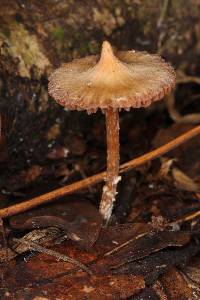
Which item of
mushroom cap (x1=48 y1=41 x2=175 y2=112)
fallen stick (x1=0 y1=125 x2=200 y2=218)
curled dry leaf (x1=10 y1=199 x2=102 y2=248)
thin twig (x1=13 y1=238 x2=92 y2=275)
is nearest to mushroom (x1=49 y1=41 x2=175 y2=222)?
mushroom cap (x1=48 y1=41 x2=175 y2=112)

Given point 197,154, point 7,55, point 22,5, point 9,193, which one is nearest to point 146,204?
point 197,154

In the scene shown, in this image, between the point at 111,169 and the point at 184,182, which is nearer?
the point at 111,169

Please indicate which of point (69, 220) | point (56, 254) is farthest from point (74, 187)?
point (56, 254)

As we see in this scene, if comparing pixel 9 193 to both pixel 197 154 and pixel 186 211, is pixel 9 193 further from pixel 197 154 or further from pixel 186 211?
pixel 197 154

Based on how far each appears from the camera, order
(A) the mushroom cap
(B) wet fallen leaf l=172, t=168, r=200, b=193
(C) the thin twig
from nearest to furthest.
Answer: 1. (A) the mushroom cap
2. (C) the thin twig
3. (B) wet fallen leaf l=172, t=168, r=200, b=193

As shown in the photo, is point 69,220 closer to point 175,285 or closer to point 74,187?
point 74,187

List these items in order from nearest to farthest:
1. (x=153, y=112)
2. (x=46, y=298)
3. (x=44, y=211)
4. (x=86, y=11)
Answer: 1. (x=46, y=298)
2. (x=44, y=211)
3. (x=86, y=11)
4. (x=153, y=112)

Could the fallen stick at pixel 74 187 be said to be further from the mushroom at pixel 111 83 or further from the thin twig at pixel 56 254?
the mushroom at pixel 111 83

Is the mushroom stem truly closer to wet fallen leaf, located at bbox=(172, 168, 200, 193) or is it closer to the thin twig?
the thin twig
